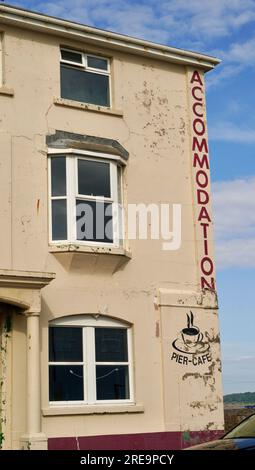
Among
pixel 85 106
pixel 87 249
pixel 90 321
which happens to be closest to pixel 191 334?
pixel 90 321

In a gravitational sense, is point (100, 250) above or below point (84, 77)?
below

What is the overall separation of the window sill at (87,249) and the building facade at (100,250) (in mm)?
A: 37

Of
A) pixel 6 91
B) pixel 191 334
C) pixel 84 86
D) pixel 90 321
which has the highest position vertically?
pixel 84 86

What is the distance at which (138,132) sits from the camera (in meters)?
18.7

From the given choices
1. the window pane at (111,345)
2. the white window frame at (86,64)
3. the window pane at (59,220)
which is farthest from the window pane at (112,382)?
the white window frame at (86,64)

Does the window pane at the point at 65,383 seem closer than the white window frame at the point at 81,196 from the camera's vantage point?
Yes

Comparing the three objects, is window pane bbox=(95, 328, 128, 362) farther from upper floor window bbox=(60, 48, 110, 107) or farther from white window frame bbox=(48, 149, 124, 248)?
upper floor window bbox=(60, 48, 110, 107)

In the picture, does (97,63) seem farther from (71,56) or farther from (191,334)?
(191,334)

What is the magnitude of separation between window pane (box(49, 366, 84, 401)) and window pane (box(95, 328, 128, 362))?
2.14ft

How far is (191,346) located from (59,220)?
14.4 ft

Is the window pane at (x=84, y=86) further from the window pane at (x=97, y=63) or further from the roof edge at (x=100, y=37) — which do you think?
the roof edge at (x=100, y=37)

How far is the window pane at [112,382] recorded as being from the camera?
17.0m

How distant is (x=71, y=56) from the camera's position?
1856cm

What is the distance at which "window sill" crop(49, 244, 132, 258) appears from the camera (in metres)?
16.8
